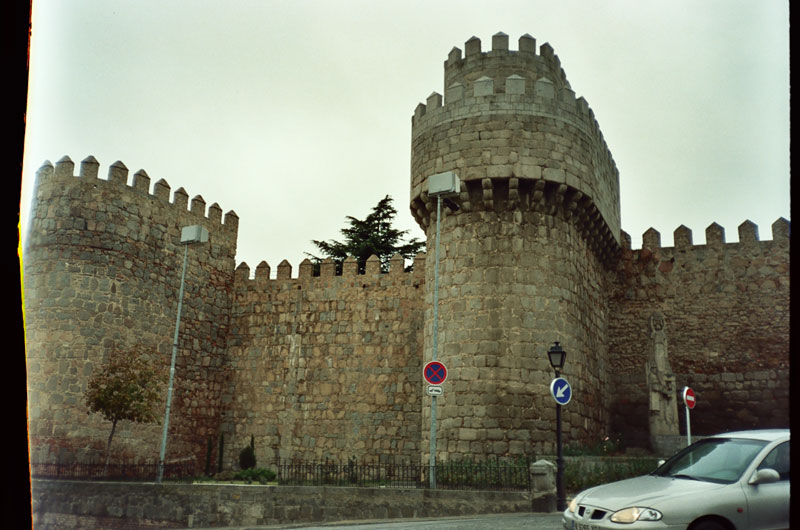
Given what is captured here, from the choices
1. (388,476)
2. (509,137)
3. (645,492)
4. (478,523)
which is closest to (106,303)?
(388,476)

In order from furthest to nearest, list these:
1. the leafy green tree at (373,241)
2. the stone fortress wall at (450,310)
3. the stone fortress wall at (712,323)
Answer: the leafy green tree at (373,241), the stone fortress wall at (712,323), the stone fortress wall at (450,310)

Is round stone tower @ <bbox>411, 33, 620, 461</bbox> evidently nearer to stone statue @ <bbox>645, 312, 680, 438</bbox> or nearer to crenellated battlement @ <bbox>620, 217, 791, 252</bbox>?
stone statue @ <bbox>645, 312, 680, 438</bbox>

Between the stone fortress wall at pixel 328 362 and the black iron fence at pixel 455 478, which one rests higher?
the stone fortress wall at pixel 328 362

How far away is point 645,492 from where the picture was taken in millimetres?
6051

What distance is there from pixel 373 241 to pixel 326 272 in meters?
13.1

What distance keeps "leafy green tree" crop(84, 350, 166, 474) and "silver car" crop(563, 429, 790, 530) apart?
13.6 metres

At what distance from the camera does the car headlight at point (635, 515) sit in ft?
18.6

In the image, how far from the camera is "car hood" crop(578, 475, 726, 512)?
5805 mm

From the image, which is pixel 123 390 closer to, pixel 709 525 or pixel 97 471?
pixel 97 471

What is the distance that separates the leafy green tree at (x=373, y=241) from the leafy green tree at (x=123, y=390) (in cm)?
1631

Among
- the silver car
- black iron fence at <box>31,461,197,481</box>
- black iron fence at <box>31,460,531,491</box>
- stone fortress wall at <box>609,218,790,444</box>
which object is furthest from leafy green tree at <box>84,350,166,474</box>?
the silver car

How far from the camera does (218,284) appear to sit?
2239cm

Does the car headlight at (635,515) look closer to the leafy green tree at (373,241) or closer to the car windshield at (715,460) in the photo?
the car windshield at (715,460)

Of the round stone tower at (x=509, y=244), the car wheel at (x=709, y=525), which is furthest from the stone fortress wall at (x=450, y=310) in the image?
→ the car wheel at (x=709, y=525)
